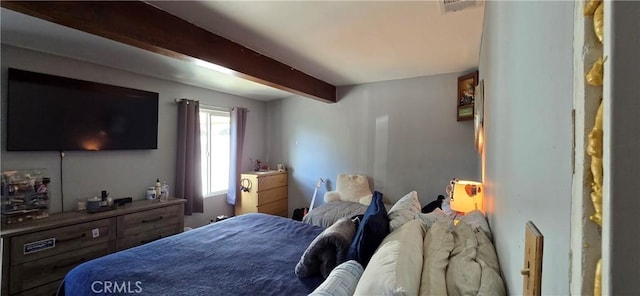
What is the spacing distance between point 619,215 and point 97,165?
3623mm

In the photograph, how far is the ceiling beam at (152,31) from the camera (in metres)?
1.40

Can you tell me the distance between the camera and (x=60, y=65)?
2.49 meters

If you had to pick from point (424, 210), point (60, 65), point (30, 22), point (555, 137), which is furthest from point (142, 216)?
point (555, 137)

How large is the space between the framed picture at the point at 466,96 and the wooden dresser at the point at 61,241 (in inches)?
143

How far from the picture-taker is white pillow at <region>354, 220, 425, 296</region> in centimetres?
94

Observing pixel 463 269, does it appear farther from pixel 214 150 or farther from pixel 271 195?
pixel 214 150

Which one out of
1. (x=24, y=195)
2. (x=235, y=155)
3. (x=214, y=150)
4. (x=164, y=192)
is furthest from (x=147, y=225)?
(x=235, y=155)

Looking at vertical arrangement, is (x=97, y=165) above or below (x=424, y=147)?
below

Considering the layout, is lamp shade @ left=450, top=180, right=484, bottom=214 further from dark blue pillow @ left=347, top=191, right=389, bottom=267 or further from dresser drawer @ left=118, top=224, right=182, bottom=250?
dresser drawer @ left=118, top=224, right=182, bottom=250

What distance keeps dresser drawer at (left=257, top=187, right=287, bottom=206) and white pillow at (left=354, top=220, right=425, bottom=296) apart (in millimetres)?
3132

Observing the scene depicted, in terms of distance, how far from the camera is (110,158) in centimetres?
293

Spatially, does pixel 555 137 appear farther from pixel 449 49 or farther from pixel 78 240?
pixel 78 240

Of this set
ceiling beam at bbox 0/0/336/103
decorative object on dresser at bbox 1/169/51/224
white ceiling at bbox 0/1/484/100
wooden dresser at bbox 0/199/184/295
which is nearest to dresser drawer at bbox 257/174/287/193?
wooden dresser at bbox 0/199/184/295

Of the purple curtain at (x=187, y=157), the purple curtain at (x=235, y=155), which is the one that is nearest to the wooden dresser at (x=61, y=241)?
the purple curtain at (x=187, y=157)
